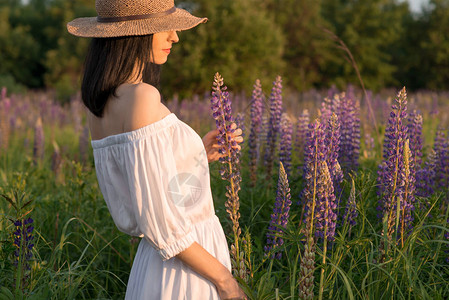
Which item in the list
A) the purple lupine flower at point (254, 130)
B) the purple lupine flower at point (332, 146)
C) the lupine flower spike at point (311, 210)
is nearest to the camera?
the lupine flower spike at point (311, 210)

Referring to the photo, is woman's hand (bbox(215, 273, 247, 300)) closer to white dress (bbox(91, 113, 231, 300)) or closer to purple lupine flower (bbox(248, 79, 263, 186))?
white dress (bbox(91, 113, 231, 300))

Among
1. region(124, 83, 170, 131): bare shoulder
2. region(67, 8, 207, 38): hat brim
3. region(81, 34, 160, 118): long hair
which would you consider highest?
region(67, 8, 207, 38): hat brim

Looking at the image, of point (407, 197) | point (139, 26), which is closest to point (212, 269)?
point (139, 26)

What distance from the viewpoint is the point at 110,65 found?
7.33ft

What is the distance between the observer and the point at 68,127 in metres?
11.2

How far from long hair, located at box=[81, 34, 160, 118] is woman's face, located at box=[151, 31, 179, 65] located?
0.08 feet

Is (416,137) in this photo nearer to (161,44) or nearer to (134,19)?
(161,44)

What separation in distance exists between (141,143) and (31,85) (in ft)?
116

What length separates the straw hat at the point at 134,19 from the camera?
2223 mm

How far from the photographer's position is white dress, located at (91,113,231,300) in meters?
2.04

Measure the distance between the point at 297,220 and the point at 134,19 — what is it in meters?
2.21

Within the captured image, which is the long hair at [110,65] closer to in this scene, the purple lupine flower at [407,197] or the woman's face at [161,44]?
the woman's face at [161,44]

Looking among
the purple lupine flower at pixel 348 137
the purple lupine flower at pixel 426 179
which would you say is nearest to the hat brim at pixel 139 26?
the purple lupine flower at pixel 348 137

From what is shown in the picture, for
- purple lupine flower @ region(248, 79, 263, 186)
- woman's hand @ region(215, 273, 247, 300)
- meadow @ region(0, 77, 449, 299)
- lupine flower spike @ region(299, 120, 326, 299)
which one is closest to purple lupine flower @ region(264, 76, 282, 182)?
meadow @ region(0, 77, 449, 299)
